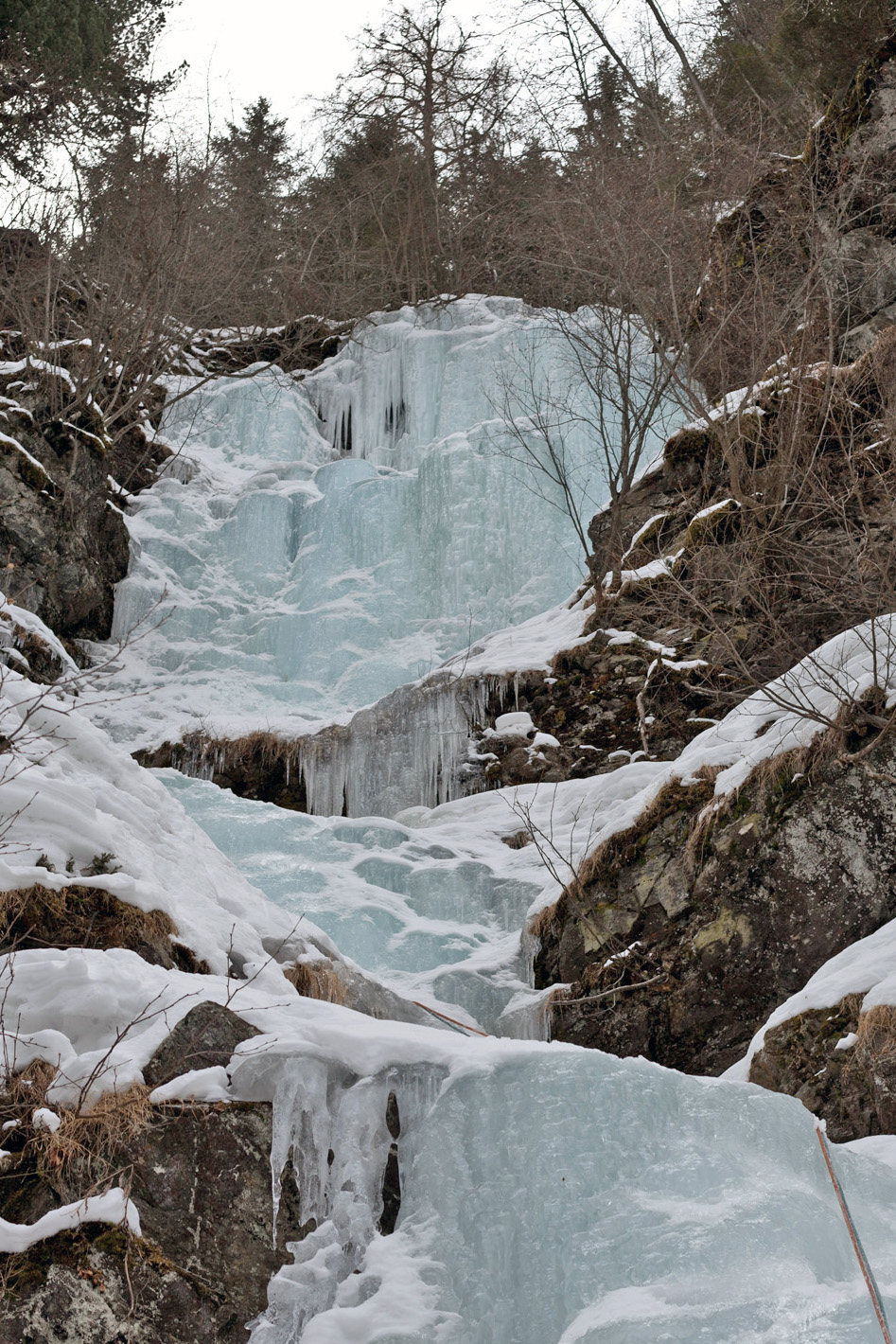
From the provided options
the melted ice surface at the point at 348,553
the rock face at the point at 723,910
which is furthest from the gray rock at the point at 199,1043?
the melted ice surface at the point at 348,553

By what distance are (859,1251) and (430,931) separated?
4.85 meters

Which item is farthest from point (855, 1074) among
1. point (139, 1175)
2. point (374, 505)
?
point (374, 505)

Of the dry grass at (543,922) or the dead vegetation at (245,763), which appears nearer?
the dry grass at (543,922)

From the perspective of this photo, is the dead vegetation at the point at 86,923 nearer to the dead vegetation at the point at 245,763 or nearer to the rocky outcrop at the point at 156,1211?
the rocky outcrop at the point at 156,1211

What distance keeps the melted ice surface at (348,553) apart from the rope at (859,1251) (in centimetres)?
848

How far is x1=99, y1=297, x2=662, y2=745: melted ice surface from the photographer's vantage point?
13492 millimetres

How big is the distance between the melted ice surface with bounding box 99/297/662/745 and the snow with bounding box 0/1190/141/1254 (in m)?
8.66

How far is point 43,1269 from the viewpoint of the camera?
10.4ft

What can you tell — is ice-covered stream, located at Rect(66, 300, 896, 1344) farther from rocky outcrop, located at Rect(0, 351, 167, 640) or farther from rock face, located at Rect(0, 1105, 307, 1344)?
rocky outcrop, located at Rect(0, 351, 167, 640)

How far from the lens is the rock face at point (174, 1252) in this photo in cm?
316

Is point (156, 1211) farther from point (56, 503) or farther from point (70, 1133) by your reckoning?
point (56, 503)

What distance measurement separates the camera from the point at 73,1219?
3.30 meters

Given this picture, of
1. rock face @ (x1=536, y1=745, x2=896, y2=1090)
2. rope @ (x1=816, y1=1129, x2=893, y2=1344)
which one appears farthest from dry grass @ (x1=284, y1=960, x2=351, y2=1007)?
rope @ (x1=816, y1=1129, x2=893, y2=1344)

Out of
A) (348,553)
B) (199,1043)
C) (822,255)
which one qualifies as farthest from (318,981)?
(348,553)
